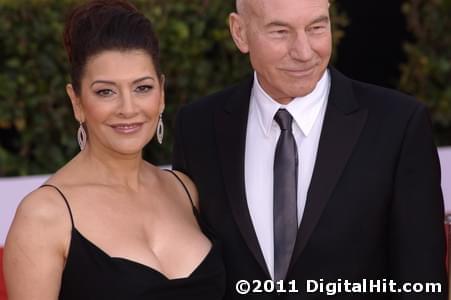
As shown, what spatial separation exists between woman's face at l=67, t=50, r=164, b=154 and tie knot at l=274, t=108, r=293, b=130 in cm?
36

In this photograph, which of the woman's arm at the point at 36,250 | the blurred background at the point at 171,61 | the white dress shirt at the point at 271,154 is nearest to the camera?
the woman's arm at the point at 36,250

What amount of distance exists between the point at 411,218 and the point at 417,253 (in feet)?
0.36

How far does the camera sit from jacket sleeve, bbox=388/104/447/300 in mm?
2969

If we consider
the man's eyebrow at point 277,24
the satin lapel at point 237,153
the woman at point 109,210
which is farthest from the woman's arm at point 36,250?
the man's eyebrow at point 277,24

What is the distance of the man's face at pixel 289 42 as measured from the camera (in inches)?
118

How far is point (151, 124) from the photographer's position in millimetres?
3100

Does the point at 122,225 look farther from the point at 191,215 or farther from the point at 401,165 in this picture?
the point at 401,165

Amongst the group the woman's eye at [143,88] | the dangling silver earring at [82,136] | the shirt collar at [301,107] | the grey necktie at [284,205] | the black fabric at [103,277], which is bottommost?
the black fabric at [103,277]

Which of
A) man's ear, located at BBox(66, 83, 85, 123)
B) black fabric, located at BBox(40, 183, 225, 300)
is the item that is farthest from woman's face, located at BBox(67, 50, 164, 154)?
black fabric, located at BBox(40, 183, 225, 300)

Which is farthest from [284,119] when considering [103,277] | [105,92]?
[103,277]

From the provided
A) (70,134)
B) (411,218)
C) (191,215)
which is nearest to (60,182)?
(191,215)

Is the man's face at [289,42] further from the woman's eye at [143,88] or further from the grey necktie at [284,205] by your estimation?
the woman's eye at [143,88]

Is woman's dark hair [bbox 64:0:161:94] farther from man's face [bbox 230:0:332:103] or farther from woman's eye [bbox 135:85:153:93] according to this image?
man's face [bbox 230:0:332:103]

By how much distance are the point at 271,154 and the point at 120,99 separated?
49 cm
